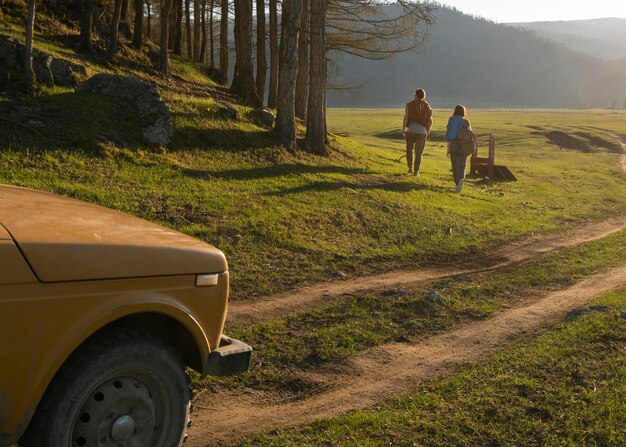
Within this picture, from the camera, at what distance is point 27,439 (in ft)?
11.2

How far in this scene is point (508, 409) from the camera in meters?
5.46

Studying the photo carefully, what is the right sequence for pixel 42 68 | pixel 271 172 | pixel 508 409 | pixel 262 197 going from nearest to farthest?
1. pixel 508 409
2. pixel 262 197
3. pixel 42 68
4. pixel 271 172

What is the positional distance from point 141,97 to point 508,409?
1075 cm

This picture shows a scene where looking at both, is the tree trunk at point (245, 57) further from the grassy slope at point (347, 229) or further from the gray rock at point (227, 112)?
the gray rock at point (227, 112)

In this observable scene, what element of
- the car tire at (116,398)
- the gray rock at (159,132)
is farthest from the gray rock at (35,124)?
the car tire at (116,398)

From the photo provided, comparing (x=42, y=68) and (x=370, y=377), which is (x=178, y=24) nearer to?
(x=42, y=68)

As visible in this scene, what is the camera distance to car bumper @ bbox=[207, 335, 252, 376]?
4.16 meters

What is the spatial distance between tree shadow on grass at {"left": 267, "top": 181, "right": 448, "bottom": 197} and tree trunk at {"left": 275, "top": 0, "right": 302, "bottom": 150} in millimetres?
2317

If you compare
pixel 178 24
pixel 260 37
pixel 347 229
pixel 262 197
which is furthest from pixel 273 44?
pixel 347 229

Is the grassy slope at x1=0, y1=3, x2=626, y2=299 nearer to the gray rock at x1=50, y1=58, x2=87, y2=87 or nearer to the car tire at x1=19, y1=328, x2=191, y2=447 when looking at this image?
the gray rock at x1=50, y1=58, x2=87, y2=87

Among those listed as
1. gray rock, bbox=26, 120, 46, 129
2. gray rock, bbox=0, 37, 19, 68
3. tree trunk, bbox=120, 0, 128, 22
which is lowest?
gray rock, bbox=26, 120, 46, 129

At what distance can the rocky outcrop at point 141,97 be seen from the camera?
13.7 m

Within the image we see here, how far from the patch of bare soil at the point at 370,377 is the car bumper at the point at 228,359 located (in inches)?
29.2

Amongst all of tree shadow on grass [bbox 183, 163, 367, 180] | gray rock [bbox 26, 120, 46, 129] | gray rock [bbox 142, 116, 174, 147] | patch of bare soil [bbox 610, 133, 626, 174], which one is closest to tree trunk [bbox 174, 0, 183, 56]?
tree shadow on grass [bbox 183, 163, 367, 180]
